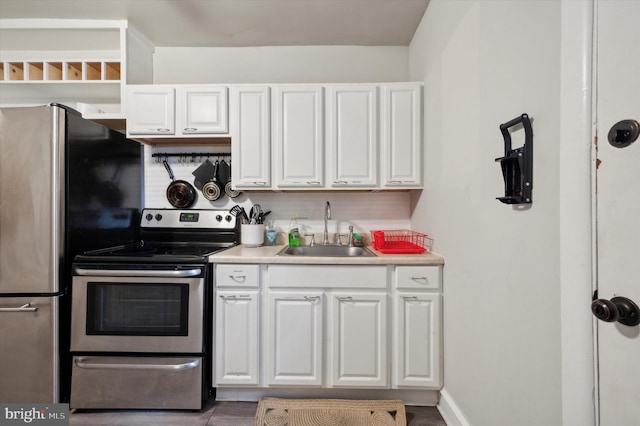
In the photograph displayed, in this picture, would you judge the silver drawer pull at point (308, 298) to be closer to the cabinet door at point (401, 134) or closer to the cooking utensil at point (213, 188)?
the cabinet door at point (401, 134)

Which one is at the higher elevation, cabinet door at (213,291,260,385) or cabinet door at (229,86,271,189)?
cabinet door at (229,86,271,189)

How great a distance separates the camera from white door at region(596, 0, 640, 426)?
0.64m

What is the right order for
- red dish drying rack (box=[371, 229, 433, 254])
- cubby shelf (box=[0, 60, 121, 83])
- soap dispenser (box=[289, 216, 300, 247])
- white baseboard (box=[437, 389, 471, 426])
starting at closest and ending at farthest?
white baseboard (box=[437, 389, 471, 426])
red dish drying rack (box=[371, 229, 433, 254])
cubby shelf (box=[0, 60, 121, 83])
soap dispenser (box=[289, 216, 300, 247])

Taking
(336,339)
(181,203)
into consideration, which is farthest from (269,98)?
(336,339)

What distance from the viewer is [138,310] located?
5.36 ft

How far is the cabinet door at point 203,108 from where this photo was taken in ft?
6.63

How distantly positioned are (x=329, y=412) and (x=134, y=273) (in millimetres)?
1475

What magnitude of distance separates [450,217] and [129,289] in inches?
79.4

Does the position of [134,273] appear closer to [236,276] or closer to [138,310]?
[138,310]

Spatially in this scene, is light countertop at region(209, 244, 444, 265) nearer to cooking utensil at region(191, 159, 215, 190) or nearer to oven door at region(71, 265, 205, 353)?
oven door at region(71, 265, 205, 353)

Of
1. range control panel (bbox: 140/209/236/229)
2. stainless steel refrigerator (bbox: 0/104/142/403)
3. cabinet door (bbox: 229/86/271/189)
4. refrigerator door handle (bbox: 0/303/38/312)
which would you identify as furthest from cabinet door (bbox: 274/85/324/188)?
refrigerator door handle (bbox: 0/303/38/312)

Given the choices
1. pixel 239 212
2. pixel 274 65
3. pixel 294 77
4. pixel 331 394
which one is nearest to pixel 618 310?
pixel 331 394

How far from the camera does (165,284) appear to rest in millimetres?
1632

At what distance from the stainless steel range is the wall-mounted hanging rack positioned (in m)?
1.06
